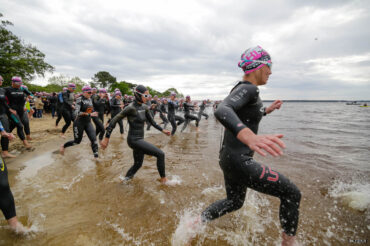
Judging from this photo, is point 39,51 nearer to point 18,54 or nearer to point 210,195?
point 18,54

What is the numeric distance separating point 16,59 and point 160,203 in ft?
86.5

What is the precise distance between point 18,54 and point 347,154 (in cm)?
2966

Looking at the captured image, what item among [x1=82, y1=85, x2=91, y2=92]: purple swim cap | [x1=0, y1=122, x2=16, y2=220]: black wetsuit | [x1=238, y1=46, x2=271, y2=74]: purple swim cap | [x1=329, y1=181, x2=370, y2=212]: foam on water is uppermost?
[x1=238, y1=46, x2=271, y2=74]: purple swim cap

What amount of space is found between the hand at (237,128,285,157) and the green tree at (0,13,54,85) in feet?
84.9

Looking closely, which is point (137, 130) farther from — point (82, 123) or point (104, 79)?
point (104, 79)

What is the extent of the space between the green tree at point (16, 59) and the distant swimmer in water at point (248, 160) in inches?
1006

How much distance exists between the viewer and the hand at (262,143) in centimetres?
126

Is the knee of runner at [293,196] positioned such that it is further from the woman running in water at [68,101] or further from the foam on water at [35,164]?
the woman running in water at [68,101]

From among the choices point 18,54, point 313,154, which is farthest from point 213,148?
point 18,54

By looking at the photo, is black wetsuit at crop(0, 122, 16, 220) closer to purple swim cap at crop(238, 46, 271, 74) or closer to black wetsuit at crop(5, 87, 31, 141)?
purple swim cap at crop(238, 46, 271, 74)

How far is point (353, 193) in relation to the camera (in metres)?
3.59

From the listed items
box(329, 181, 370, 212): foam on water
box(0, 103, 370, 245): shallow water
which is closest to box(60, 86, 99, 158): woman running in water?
box(0, 103, 370, 245): shallow water

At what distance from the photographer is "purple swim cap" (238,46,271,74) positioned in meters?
1.92

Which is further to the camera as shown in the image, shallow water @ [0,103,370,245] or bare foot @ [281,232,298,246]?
shallow water @ [0,103,370,245]
